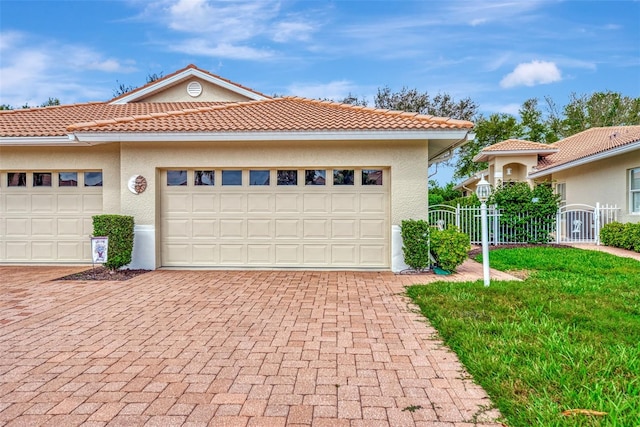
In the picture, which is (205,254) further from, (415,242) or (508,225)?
(508,225)

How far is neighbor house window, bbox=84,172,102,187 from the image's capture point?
10406 mm

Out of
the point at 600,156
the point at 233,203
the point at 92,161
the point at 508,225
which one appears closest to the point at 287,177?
the point at 233,203

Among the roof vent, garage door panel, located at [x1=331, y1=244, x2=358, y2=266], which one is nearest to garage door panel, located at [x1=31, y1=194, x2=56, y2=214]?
the roof vent

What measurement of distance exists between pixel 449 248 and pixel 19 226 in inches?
427

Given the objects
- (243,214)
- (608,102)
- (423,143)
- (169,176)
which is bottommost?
(243,214)

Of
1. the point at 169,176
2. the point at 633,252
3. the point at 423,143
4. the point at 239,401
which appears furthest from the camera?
the point at 633,252

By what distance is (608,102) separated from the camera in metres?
37.0

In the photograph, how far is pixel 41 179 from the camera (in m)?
10.5

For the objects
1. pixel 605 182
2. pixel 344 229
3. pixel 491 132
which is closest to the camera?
pixel 344 229

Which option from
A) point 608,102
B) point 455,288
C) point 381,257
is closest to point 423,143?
point 381,257

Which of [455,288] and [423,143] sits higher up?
[423,143]

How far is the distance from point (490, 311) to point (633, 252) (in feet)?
33.7

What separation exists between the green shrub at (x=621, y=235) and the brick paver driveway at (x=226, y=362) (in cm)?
1027

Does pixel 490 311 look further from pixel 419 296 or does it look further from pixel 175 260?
pixel 175 260
